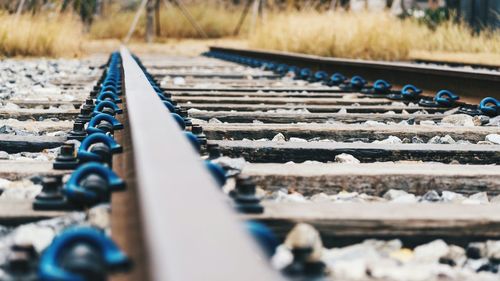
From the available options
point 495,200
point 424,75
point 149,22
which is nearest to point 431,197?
point 495,200

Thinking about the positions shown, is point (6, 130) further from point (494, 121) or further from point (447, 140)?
point (494, 121)

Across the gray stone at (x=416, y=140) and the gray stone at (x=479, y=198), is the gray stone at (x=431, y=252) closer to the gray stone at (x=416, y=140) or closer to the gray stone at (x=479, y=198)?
the gray stone at (x=479, y=198)

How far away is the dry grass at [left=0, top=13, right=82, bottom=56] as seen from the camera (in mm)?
10750

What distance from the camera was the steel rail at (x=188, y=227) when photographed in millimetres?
906

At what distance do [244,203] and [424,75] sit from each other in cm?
394

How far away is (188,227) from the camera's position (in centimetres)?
104

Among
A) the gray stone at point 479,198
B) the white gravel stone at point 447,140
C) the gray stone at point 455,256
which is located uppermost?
the white gravel stone at point 447,140

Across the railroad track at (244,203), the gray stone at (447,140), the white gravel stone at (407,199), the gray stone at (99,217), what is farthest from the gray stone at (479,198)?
the gray stone at (99,217)

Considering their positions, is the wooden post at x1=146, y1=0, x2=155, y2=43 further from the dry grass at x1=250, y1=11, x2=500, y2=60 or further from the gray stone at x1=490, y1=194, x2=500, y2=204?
the gray stone at x1=490, y1=194, x2=500, y2=204

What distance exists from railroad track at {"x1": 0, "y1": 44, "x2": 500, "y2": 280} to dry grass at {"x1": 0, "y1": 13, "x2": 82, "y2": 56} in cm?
749

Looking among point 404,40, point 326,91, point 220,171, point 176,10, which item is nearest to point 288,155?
point 220,171

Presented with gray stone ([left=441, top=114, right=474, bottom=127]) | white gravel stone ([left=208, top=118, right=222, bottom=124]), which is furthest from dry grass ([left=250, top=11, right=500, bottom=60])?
white gravel stone ([left=208, top=118, right=222, bottom=124])

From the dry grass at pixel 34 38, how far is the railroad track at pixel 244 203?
24.6ft

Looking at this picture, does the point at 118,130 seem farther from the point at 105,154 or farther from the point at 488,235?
the point at 488,235
